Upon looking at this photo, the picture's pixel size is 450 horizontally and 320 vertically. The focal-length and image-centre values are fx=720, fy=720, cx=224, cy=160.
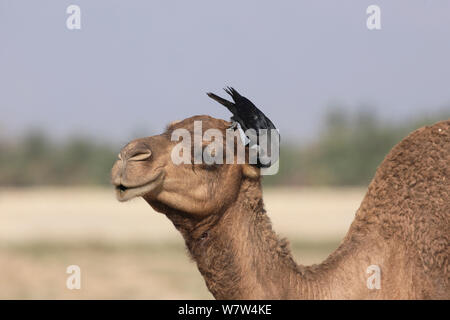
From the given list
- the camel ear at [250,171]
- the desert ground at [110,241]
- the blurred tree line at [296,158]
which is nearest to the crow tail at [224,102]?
the camel ear at [250,171]

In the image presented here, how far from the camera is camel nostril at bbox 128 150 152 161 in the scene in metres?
5.01

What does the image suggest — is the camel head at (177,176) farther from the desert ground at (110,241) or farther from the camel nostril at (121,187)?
the desert ground at (110,241)

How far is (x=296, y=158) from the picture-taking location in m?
59.9

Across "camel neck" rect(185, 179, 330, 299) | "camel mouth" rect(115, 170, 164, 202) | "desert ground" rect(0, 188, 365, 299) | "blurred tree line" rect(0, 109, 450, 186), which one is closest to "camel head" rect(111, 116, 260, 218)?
"camel mouth" rect(115, 170, 164, 202)

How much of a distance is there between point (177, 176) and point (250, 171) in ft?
2.03

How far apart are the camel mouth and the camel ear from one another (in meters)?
0.77

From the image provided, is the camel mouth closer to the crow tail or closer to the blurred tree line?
the crow tail

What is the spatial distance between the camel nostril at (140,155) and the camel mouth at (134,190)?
0.15 m

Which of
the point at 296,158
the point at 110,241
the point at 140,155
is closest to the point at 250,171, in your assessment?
the point at 140,155

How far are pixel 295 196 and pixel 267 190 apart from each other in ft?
23.4

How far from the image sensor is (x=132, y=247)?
2706cm

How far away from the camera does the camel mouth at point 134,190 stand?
4.98m

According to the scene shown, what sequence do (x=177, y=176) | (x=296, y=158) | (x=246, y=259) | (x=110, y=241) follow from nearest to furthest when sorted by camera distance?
(x=177, y=176) → (x=246, y=259) → (x=110, y=241) → (x=296, y=158)

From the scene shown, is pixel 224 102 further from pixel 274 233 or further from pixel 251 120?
pixel 274 233
